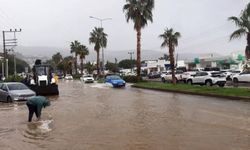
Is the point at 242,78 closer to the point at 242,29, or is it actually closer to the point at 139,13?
the point at 242,29

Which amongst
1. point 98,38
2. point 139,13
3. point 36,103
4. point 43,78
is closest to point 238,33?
point 43,78

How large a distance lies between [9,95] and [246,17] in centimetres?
1743

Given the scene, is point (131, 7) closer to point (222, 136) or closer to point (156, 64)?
point (222, 136)

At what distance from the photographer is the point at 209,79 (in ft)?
147

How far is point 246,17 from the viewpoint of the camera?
3241 cm

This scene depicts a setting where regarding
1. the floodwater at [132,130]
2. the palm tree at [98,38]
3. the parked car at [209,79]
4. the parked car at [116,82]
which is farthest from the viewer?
the palm tree at [98,38]

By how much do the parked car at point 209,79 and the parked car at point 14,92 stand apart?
19.8 m

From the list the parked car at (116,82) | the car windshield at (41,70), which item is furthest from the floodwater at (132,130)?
the parked car at (116,82)

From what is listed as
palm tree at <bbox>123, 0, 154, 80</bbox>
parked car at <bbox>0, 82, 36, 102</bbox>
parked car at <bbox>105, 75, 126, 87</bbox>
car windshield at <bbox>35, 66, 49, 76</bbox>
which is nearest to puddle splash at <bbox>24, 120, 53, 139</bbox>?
parked car at <bbox>0, 82, 36, 102</bbox>

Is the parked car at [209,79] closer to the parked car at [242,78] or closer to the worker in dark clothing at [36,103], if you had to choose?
the parked car at [242,78]

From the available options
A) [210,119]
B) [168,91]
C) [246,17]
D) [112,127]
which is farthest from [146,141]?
[168,91]

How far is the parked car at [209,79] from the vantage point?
43625mm

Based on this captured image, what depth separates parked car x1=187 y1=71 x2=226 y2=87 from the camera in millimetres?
43625

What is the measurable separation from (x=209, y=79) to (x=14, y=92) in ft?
69.9
